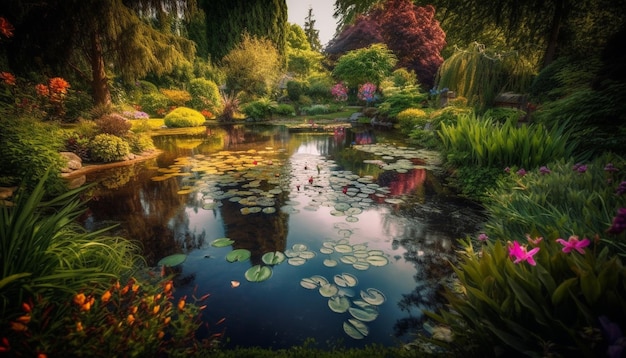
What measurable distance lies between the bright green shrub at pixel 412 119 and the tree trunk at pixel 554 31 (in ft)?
14.4

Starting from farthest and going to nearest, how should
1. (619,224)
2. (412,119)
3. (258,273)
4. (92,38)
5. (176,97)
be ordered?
(176,97), (412,119), (92,38), (258,273), (619,224)

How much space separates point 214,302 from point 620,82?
6.24 meters

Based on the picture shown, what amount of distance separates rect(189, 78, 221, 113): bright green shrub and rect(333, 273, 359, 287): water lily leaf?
18748 mm

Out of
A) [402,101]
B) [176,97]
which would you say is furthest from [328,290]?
[176,97]

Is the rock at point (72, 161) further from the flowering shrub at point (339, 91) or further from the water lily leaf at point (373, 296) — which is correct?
the flowering shrub at point (339, 91)

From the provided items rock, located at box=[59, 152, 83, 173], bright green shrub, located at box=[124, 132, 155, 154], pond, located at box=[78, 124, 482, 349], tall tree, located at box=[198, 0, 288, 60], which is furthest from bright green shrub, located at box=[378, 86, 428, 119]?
tall tree, located at box=[198, 0, 288, 60]

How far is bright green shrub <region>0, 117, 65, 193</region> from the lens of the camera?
13.4 ft

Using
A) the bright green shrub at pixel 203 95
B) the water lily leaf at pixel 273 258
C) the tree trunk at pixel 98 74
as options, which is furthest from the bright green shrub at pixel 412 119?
the bright green shrub at pixel 203 95

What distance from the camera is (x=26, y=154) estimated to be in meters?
4.20

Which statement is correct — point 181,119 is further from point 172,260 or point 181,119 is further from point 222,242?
point 172,260

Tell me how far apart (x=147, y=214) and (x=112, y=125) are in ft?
16.0

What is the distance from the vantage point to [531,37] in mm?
8812

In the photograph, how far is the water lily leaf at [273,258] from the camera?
295 centimetres

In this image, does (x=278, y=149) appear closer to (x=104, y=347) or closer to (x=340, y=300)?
(x=340, y=300)
